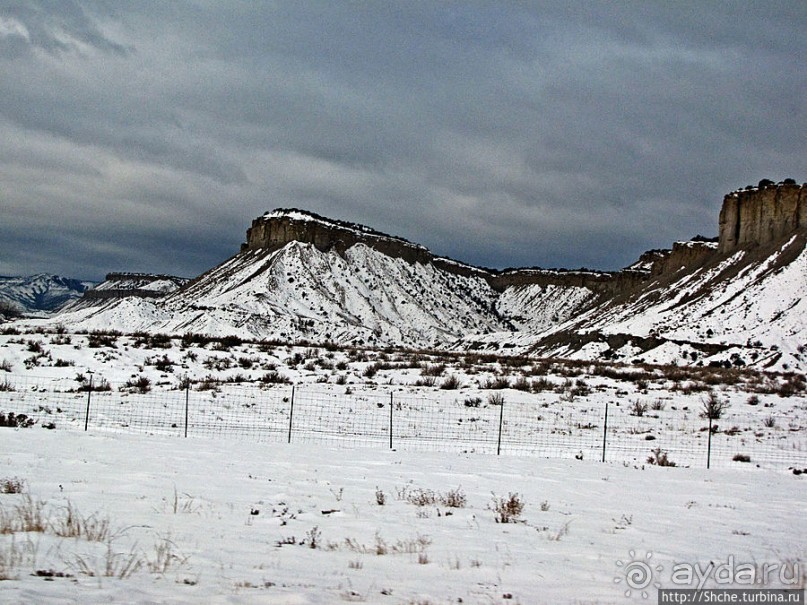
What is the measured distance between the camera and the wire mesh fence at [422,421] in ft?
51.0

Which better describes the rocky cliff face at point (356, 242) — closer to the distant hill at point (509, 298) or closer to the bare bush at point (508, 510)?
the distant hill at point (509, 298)

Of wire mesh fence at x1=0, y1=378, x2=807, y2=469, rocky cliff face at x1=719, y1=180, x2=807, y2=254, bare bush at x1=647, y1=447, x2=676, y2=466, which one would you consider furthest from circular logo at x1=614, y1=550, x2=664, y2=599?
rocky cliff face at x1=719, y1=180, x2=807, y2=254

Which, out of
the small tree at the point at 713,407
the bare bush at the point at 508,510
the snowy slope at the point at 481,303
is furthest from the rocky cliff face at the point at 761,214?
the bare bush at the point at 508,510

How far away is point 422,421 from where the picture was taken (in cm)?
1923

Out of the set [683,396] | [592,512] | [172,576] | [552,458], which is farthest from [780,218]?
Answer: [172,576]

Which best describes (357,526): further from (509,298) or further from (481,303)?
(509,298)

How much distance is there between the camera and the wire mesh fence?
15539mm

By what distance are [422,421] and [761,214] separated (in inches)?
2739

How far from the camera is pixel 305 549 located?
6551 mm

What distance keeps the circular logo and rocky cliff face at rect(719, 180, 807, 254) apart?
7502 cm

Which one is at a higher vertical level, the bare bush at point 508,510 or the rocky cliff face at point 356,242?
the rocky cliff face at point 356,242

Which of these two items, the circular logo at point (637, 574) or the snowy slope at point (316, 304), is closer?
the circular logo at point (637, 574)

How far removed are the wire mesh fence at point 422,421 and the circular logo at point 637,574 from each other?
26.5 feet

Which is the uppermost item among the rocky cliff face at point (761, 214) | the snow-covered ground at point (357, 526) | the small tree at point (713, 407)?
the rocky cliff face at point (761, 214)
